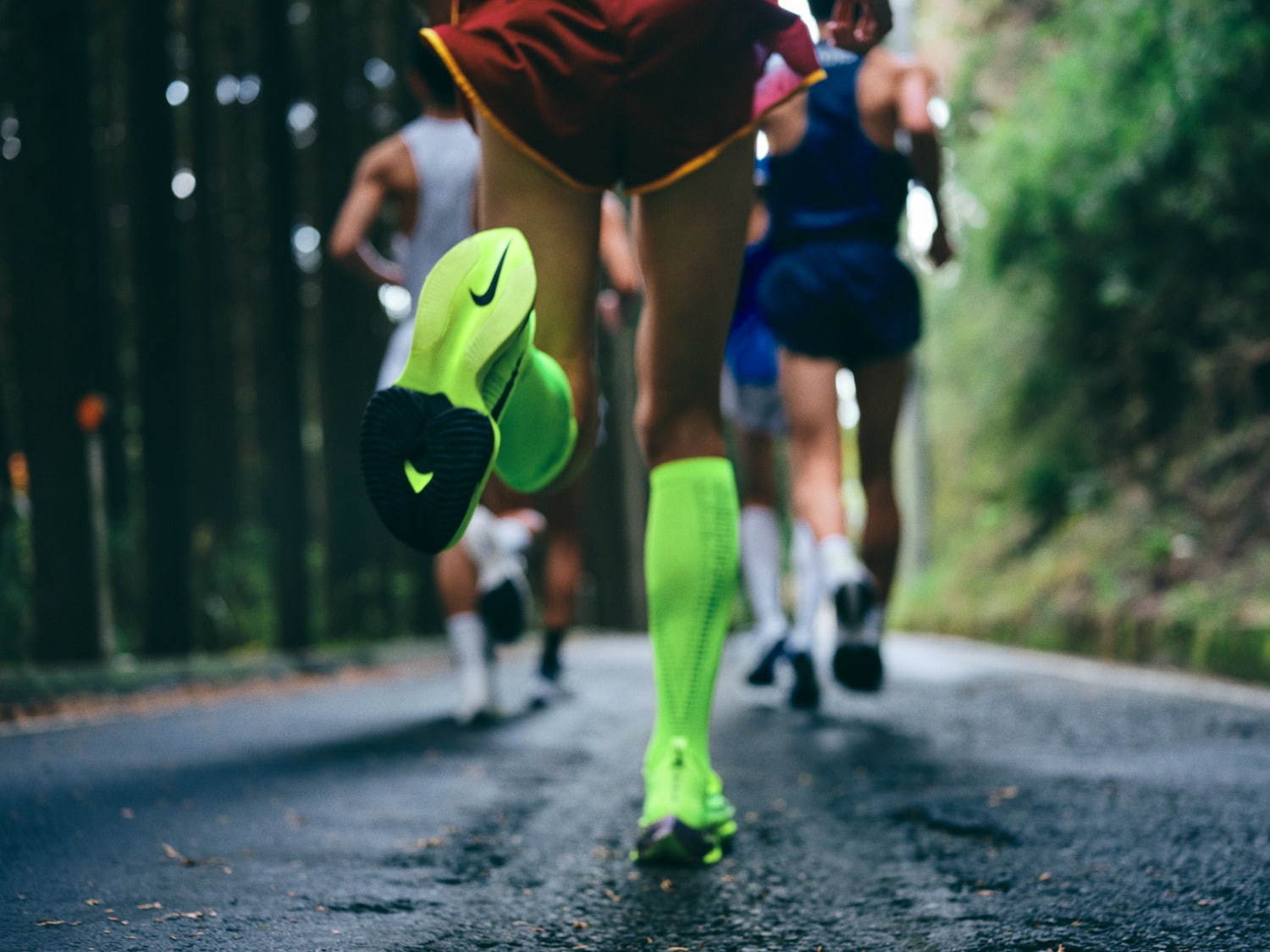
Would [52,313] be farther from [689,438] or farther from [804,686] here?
[689,438]

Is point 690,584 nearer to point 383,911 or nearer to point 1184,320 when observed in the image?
point 383,911

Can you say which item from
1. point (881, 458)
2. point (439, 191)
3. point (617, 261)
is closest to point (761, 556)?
point (881, 458)

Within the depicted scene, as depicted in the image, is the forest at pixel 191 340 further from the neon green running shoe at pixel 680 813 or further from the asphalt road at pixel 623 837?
the neon green running shoe at pixel 680 813

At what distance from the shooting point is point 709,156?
6.61 ft

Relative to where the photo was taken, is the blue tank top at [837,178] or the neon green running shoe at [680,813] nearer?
the neon green running shoe at [680,813]

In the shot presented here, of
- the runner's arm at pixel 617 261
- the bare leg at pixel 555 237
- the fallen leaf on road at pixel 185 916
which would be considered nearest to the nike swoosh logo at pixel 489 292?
the bare leg at pixel 555 237

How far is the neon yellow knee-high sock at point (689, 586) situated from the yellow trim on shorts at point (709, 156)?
1.45 ft

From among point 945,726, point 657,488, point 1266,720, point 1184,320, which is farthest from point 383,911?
point 1184,320

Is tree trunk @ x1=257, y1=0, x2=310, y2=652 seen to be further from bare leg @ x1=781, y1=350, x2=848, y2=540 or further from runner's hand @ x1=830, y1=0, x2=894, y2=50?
runner's hand @ x1=830, y1=0, x2=894, y2=50

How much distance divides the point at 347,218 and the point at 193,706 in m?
1.96

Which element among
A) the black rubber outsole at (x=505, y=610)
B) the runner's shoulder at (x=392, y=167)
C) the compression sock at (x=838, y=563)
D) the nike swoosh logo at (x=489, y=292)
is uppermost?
the runner's shoulder at (x=392, y=167)

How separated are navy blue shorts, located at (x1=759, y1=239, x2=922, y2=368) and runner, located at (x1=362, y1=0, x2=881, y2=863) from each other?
5.35ft

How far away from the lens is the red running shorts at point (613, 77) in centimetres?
194

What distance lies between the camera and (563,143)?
1979 mm
